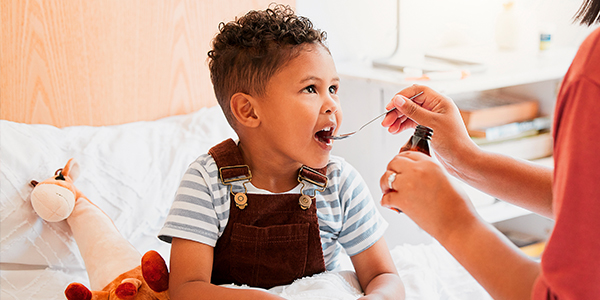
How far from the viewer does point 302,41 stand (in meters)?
0.97

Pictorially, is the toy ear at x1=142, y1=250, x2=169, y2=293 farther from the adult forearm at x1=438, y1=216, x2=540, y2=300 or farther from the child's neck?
the adult forearm at x1=438, y1=216, x2=540, y2=300

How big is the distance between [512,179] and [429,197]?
0.27 metres

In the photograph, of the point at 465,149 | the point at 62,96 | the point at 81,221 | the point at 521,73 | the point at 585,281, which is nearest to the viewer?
the point at 585,281

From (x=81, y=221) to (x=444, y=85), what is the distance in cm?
102

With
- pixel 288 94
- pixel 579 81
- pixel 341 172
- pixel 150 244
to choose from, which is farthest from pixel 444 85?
pixel 579 81

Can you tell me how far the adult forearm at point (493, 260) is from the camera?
56 cm

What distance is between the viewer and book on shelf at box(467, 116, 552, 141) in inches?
66.0

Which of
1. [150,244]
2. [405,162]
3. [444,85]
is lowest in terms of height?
[150,244]

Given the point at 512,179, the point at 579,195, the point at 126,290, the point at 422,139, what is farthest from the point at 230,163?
the point at 579,195

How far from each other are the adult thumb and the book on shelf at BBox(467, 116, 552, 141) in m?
0.87

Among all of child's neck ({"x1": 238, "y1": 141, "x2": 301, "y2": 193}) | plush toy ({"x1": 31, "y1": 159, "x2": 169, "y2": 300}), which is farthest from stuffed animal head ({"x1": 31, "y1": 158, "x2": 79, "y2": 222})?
child's neck ({"x1": 238, "y1": 141, "x2": 301, "y2": 193})

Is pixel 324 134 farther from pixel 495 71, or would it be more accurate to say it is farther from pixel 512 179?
pixel 495 71

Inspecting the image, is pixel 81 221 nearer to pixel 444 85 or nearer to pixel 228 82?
pixel 228 82

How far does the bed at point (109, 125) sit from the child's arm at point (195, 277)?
11 cm
